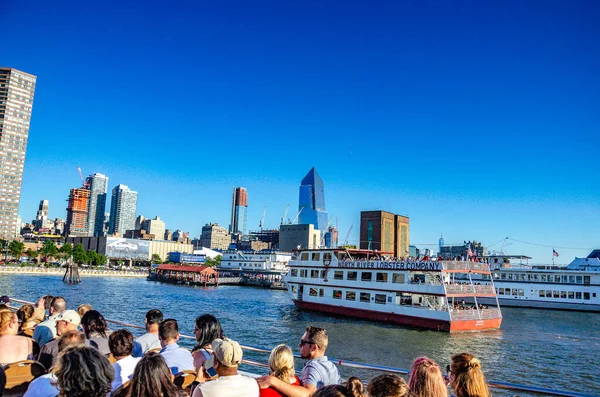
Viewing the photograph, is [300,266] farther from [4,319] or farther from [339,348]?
[4,319]

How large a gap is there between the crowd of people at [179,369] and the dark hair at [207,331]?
0.05 feet

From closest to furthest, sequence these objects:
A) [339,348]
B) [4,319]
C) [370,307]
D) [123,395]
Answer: [123,395] < [4,319] < [339,348] < [370,307]

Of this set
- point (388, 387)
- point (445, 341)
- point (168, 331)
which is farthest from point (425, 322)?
point (388, 387)

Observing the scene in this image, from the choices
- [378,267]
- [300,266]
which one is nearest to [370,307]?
[378,267]

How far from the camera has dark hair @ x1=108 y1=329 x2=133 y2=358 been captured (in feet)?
20.4

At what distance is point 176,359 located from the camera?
7.05 m

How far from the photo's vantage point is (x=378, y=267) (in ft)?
139

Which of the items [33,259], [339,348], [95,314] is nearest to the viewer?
[95,314]

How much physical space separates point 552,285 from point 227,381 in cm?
7041

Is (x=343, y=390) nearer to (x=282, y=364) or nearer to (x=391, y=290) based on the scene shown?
(x=282, y=364)

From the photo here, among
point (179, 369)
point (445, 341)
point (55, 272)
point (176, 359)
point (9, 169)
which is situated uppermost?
point (9, 169)

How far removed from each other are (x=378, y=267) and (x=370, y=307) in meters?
3.80

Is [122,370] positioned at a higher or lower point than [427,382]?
lower

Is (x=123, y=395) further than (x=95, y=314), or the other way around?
(x=95, y=314)
